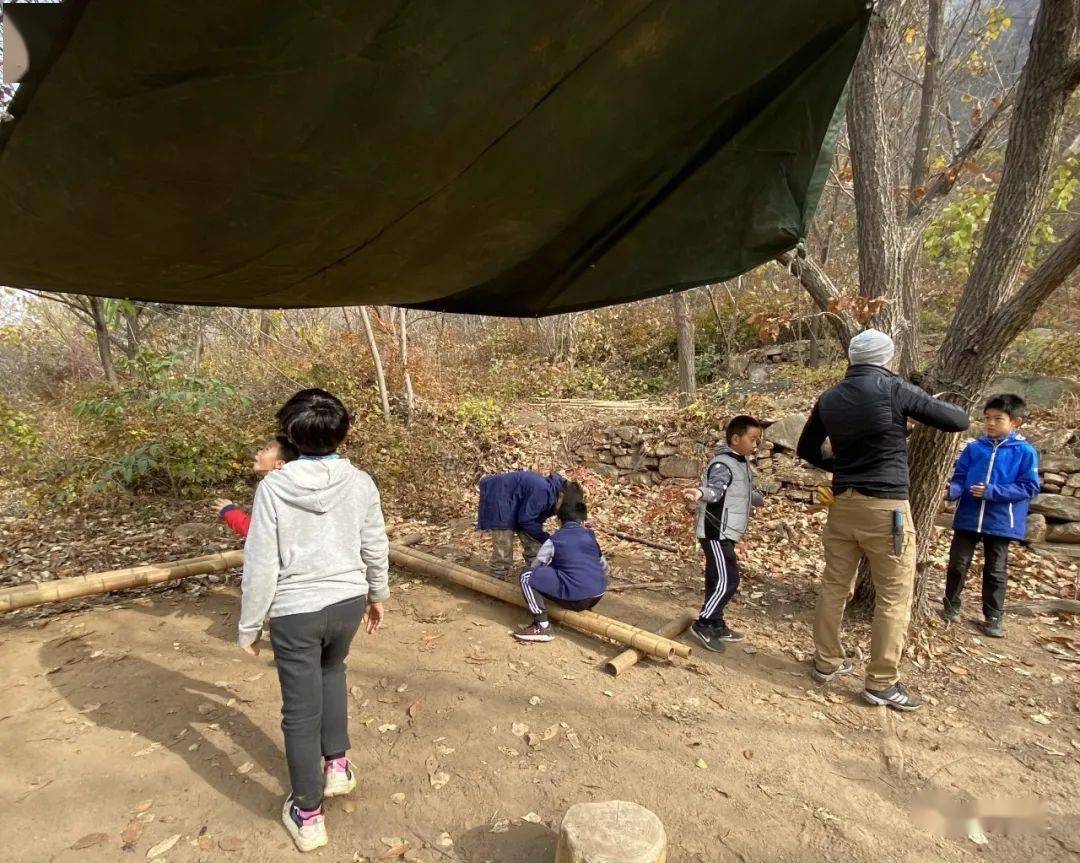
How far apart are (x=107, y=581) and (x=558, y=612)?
10.9ft

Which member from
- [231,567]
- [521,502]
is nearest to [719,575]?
[521,502]

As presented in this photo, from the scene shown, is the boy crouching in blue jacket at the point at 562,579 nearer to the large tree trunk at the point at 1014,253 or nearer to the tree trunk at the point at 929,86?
the large tree trunk at the point at 1014,253

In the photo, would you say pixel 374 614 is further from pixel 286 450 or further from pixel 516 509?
pixel 516 509

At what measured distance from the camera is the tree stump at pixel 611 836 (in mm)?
1757

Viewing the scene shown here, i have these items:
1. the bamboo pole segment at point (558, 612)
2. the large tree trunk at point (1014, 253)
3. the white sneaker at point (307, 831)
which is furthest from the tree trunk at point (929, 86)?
the white sneaker at point (307, 831)

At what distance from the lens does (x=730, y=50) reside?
162 cm

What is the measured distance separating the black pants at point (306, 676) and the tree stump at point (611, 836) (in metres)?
1.02

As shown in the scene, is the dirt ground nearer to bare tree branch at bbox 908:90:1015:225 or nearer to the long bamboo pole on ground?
the long bamboo pole on ground

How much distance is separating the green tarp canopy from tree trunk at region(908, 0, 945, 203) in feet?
13.8

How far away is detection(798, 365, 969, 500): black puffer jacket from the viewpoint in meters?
3.00

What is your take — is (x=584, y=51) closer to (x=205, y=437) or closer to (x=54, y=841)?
(x=54, y=841)

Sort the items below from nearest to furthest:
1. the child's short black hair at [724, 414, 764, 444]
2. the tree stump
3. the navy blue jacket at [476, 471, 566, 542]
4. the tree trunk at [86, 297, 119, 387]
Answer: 1. the tree stump
2. the child's short black hair at [724, 414, 764, 444]
3. the navy blue jacket at [476, 471, 566, 542]
4. the tree trunk at [86, 297, 119, 387]

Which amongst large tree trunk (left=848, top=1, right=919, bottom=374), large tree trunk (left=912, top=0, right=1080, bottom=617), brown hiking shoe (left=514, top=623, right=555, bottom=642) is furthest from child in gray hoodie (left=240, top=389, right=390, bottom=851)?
large tree trunk (left=848, top=1, right=919, bottom=374)

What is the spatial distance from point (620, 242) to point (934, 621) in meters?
3.73
